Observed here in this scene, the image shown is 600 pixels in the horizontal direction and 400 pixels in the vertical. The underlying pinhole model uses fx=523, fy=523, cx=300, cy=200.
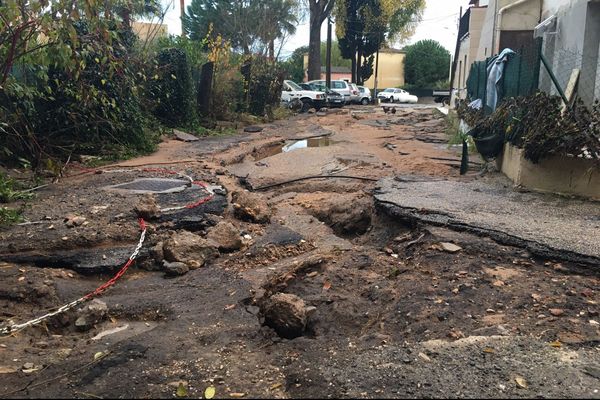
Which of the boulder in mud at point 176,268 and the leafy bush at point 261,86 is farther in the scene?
the leafy bush at point 261,86

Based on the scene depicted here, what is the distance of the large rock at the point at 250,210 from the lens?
6500 millimetres

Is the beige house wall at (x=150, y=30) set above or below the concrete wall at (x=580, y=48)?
above

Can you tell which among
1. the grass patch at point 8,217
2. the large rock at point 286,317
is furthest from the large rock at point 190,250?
the grass patch at point 8,217

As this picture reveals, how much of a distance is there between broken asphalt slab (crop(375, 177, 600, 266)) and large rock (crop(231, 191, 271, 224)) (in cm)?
143

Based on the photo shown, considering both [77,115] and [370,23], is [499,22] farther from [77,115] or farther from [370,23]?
[370,23]

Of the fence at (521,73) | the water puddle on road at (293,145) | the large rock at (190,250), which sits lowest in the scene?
the large rock at (190,250)

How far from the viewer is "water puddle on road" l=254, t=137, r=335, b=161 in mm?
13245

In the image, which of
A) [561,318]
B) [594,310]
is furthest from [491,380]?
[594,310]

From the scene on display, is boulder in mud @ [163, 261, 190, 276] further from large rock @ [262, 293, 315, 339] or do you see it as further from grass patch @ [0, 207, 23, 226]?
grass patch @ [0, 207, 23, 226]

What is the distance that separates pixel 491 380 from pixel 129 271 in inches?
138

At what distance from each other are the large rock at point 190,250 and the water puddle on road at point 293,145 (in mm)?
7321

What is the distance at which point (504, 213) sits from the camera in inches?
235

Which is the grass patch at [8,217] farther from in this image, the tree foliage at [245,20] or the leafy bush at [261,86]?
the leafy bush at [261,86]

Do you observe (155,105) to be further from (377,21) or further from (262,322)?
(377,21)
